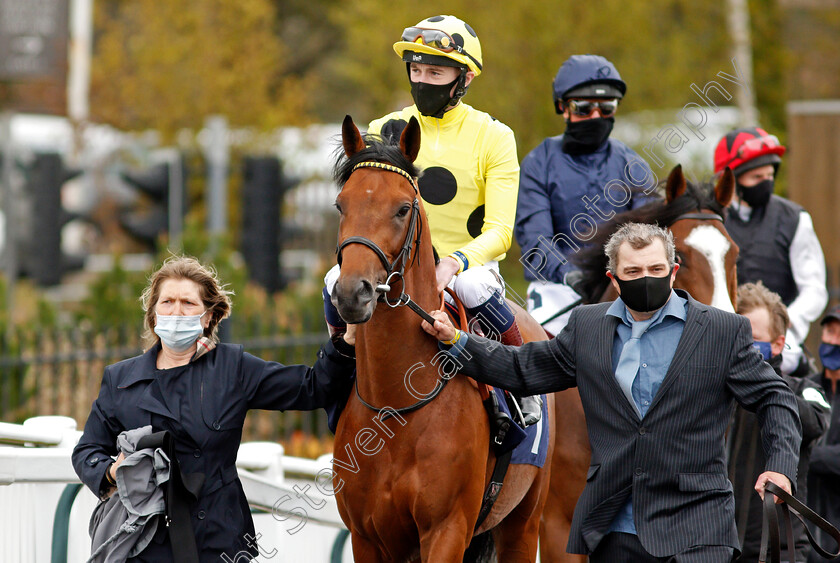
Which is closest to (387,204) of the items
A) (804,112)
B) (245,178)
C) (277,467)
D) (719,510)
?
(719,510)

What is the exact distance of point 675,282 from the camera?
514 centimetres

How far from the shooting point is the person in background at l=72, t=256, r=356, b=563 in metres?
3.93

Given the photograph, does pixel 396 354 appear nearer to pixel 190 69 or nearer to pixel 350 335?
pixel 350 335

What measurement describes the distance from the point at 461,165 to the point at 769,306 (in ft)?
5.74

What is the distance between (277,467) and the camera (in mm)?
5691

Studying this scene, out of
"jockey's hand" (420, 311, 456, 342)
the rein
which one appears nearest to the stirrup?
the rein

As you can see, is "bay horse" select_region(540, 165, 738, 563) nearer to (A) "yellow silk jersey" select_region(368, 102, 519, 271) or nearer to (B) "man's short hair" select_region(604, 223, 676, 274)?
(A) "yellow silk jersey" select_region(368, 102, 519, 271)

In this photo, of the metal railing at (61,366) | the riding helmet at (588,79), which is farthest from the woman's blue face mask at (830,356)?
the metal railing at (61,366)

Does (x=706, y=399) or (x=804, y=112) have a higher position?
(x=804, y=112)

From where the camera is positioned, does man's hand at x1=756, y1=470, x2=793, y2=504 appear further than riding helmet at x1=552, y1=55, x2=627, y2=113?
No

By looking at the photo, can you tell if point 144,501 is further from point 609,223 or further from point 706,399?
point 609,223

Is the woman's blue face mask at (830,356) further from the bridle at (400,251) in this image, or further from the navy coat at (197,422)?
the navy coat at (197,422)

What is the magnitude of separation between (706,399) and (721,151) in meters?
3.30

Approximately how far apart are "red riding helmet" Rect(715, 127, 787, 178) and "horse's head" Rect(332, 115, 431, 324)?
309 centimetres
